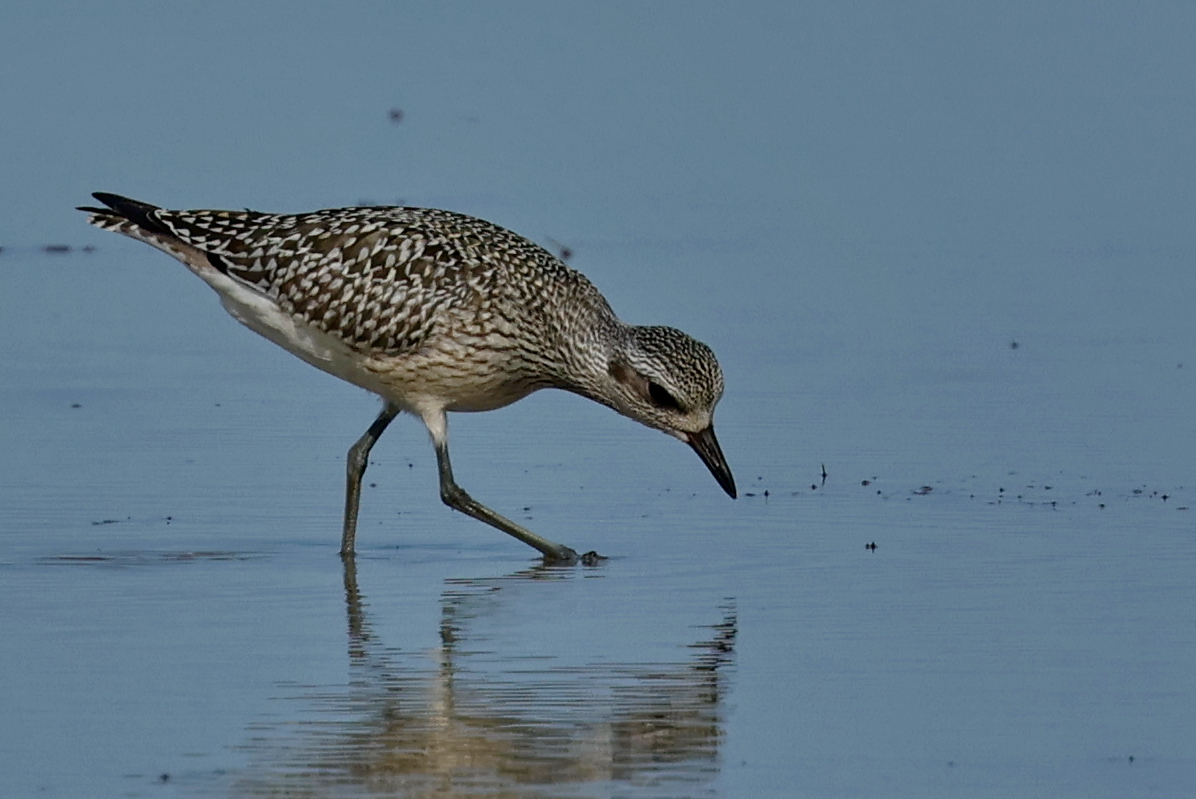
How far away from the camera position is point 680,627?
10.4 m

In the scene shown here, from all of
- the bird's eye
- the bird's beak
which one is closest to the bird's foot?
the bird's beak

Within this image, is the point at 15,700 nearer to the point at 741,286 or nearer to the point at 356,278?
the point at 356,278

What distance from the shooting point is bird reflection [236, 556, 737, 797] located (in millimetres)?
8242

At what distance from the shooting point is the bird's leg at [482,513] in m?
11.9

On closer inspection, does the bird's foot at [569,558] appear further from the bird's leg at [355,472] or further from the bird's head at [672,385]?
the bird's leg at [355,472]

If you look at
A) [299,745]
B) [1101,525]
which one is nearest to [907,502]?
[1101,525]

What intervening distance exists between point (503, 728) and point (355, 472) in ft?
13.2

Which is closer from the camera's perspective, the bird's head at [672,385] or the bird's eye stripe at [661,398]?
the bird's head at [672,385]

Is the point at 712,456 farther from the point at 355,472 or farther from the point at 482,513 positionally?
the point at 355,472

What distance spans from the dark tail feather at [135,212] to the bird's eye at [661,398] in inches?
102

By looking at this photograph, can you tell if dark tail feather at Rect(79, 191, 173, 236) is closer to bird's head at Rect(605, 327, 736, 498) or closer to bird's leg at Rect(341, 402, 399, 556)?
bird's leg at Rect(341, 402, 399, 556)

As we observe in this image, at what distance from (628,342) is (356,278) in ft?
4.33

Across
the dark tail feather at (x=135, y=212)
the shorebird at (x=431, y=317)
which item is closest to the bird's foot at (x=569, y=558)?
the shorebird at (x=431, y=317)

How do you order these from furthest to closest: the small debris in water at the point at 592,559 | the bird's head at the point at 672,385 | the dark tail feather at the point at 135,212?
the dark tail feather at the point at 135,212
the bird's head at the point at 672,385
the small debris in water at the point at 592,559
